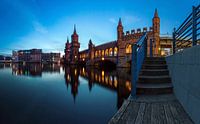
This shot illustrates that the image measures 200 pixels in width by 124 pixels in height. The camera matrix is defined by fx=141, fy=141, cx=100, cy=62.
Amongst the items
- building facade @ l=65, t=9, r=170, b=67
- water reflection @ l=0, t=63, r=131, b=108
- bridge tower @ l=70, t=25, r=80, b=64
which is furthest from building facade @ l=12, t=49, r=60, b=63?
water reflection @ l=0, t=63, r=131, b=108

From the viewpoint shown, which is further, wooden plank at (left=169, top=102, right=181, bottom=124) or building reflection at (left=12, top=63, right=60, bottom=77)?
building reflection at (left=12, top=63, right=60, bottom=77)

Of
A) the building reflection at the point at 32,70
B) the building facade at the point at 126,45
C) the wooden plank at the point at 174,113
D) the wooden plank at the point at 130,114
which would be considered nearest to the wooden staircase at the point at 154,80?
the wooden plank at the point at 174,113

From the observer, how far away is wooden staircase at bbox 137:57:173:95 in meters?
5.22

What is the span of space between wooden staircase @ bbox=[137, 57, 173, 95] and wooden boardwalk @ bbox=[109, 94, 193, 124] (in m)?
0.42

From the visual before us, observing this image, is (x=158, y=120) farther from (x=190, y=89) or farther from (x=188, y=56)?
(x=188, y=56)

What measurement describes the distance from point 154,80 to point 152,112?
7.62 feet

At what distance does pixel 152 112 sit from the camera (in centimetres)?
369

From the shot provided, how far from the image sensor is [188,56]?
3.55 m

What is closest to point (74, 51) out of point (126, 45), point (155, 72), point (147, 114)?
point (126, 45)

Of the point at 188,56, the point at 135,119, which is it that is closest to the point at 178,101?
the point at 188,56

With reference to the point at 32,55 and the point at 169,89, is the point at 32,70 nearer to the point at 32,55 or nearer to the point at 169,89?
the point at 169,89

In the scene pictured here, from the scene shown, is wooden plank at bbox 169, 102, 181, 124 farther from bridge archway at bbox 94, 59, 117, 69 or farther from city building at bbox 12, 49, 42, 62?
city building at bbox 12, 49, 42, 62

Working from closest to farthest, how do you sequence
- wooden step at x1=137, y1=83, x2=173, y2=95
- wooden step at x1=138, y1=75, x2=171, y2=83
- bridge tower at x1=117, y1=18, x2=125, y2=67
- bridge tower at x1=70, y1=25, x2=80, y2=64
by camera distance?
wooden step at x1=137, y1=83, x2=173, y2=95 → wooden step at x1=138, y1=75, x2=171, y2=83 → bridge tower at x1=117, y1=18, x2=125, y2=67 → bridge tower at x1=70, y1=25, x2=80, y2=64

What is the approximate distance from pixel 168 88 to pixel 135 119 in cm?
271
